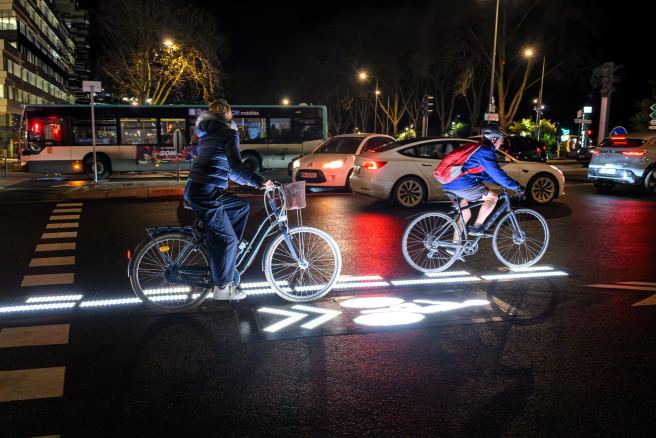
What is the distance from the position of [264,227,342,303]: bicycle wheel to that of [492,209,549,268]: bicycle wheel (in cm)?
246

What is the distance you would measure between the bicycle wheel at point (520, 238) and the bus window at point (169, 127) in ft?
57.3

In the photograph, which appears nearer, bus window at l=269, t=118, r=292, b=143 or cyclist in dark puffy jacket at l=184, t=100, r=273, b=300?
cyclist in dark puffy jacket at l=184, t=100, r=273, b=300

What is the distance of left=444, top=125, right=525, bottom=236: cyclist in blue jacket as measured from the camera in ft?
20.6

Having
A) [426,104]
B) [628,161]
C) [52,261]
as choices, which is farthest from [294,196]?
[426,104]

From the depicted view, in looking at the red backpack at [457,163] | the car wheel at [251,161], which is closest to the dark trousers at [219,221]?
the red backpack at [457,163]

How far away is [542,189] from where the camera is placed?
1241 cm

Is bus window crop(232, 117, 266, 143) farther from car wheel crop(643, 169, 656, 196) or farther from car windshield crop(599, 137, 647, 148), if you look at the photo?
car wheel crop(643, 169, 656, 196)

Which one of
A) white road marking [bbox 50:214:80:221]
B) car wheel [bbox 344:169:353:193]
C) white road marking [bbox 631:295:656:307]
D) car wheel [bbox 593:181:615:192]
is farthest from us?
car wheel [bbox 593:181:615:192]

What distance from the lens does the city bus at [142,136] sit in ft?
67.5

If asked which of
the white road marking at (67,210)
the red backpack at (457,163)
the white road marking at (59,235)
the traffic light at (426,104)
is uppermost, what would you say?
the traffic light at (426,104)

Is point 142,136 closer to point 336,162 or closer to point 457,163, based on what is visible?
point 336,162

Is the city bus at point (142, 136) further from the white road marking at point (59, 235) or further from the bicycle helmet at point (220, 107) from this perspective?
the bicycle helmet at point (220, 107)

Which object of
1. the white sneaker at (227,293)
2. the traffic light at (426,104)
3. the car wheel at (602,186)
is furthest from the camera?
the traffic light at (426,104)

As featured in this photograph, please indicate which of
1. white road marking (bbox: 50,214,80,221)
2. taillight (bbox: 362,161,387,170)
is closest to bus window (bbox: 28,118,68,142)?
white road marking (bbox: 50,214,80,221)
